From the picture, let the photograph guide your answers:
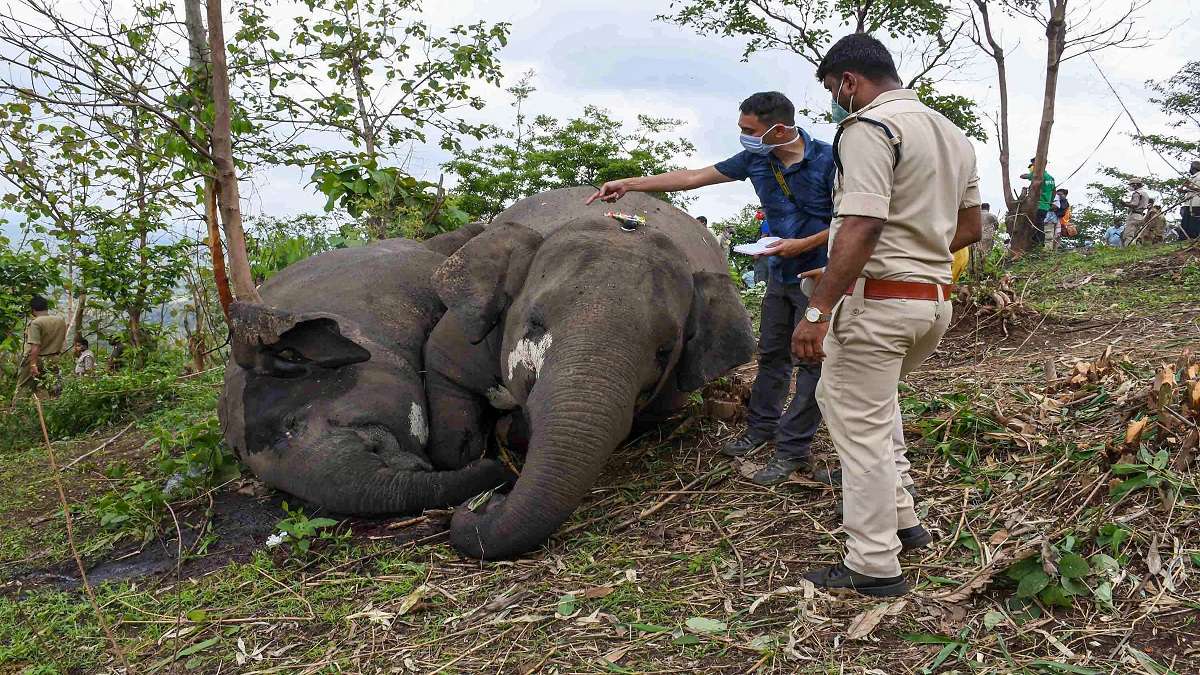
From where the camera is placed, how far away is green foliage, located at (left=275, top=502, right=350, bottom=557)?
166 inches

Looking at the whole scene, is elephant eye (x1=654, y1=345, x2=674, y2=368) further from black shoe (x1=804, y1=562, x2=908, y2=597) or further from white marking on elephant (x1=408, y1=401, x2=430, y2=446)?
black shoe (x1=804, y1=562, x2=908, y2=597)

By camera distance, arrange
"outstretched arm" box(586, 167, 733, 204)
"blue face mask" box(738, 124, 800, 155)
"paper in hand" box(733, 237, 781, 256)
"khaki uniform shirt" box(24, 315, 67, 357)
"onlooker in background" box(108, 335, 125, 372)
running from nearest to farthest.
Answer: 1. "paper in hand" box(733, 237, 781, 256)
2. "blue face mask" box(738, 124, 800, 155)
3. "outstretched arm" box(586, 167, 733, 204)
4. "khaki uniform shirt" box(24, 315, 67, 357)
5. "onlooker in background" box(108, 335, 125, 372)

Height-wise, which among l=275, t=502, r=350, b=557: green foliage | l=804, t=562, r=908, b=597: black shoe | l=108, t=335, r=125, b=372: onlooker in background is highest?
l=108, t=335, r=125, b=372: onlooker in background

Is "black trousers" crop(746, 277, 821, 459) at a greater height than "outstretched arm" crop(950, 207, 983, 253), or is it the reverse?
"outstretched arm" crop(950, 207, 983, 253)

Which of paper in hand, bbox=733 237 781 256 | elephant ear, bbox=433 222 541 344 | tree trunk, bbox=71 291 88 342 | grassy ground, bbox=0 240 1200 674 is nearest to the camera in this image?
grassy ground, bbox=0 240 1200 674

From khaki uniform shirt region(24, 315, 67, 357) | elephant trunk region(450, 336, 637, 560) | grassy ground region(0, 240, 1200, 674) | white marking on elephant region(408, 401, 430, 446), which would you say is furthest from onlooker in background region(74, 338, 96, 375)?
elephant trunk region(450, 336, 637, 560)

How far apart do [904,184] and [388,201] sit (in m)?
6.69

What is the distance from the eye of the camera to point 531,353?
4.78m

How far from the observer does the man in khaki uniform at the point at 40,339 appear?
1010 cm

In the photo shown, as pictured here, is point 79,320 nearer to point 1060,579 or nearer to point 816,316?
point 816,316

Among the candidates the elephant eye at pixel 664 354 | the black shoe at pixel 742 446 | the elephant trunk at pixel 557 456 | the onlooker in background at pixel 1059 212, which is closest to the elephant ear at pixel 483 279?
the elephant eye at pixel 664 354

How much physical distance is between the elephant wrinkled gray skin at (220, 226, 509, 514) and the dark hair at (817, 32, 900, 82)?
8.85 ft

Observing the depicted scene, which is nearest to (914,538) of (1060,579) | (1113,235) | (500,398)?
(1060,579)

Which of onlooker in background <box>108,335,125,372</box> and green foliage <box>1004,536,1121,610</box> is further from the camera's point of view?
onlooker in background <box>108,335,125,372</box>
